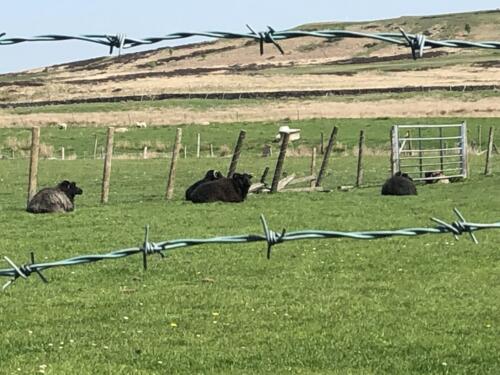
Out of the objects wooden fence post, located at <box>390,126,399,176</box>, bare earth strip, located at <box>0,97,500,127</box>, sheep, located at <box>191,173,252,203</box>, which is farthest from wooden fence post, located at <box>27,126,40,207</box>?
bare earth strip, located at <box>0,97,500,127</box>

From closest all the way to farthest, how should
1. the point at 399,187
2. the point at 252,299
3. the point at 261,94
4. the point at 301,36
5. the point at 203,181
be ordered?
1. the point at 301,36
2. the point at 252,299
3. the point at 203,181
4. the point at 399,187
5. the point at 261,94

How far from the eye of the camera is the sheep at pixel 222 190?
23.5 metres

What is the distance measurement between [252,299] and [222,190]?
41.9 feet

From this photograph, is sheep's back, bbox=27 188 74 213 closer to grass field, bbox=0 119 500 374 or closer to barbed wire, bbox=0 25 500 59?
grass field, bbox=0 119 500 374

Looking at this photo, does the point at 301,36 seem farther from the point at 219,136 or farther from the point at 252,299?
the point at 219,136

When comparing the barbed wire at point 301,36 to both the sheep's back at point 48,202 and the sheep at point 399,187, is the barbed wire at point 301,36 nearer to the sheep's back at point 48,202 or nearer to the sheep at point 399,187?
the sheep's back at point 48,202

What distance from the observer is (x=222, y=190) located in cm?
2370

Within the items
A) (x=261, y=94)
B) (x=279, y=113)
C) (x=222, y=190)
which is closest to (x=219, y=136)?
(x=279, y=113)

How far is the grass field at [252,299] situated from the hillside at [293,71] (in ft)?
146

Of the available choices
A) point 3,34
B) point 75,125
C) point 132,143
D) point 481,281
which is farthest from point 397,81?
point 3,34

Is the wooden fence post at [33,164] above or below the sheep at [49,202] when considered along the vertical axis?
above

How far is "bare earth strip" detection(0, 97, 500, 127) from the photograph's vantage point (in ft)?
225

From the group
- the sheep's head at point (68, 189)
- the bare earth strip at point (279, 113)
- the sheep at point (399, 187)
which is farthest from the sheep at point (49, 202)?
the bare earth strip at point (279, 113)

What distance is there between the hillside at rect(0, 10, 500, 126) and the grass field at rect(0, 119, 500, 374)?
44.4 meters
